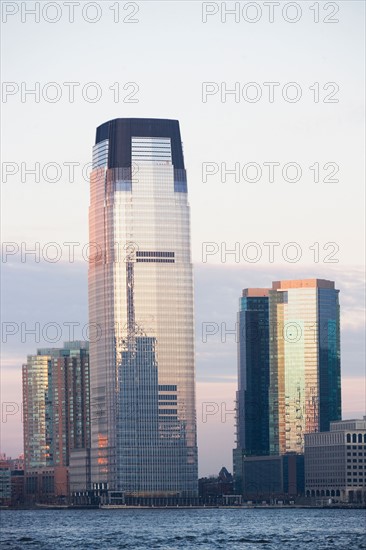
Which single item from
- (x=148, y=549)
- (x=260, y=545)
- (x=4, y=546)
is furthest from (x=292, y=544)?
(x=4, y=546)

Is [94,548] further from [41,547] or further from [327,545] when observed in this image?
[327,545]

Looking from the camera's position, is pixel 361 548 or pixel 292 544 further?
pixel 292 544

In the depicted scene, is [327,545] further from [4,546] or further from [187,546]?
[4,546]

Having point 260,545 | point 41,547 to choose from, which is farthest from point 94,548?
point 260,545

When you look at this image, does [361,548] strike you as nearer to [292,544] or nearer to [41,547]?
[292,544]

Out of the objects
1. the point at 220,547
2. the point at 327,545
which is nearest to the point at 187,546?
the point at 220,547

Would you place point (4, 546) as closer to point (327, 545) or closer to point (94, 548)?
point (94, 548)
